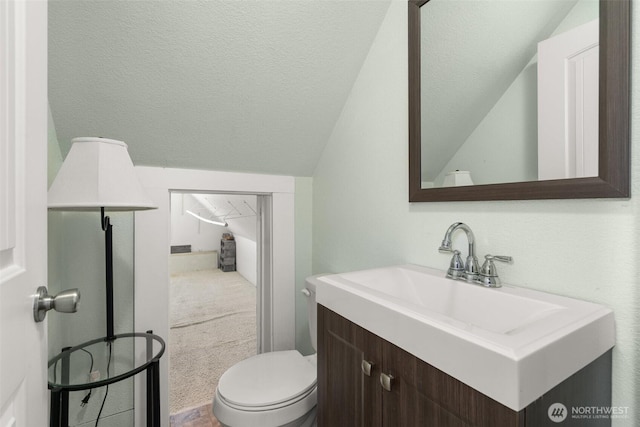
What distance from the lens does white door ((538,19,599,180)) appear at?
0.70 meters

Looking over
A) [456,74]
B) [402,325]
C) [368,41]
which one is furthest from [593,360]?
[368,41]

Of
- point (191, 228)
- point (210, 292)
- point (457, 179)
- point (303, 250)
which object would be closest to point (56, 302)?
point (457, 179)

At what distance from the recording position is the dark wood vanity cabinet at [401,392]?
494mm

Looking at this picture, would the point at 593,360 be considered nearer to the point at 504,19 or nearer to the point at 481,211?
the point at 481,211

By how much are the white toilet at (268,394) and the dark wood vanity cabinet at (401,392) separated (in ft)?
0.85

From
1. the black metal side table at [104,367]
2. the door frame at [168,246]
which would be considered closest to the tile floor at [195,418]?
the door frame at [168,246]

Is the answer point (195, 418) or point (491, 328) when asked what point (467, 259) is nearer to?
point (491, 328)

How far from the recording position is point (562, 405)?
21.0 inches

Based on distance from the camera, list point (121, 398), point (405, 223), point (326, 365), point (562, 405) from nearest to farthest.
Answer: point (562, 405) → point (326, 365) → point (405, 223) → point (121, 398)

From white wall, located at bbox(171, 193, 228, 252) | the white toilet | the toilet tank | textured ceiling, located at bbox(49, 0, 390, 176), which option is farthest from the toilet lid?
white wall, located at bbox(171, 193, 228, 252)

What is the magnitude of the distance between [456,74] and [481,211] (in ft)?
1.72

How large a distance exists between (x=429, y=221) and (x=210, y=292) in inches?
141

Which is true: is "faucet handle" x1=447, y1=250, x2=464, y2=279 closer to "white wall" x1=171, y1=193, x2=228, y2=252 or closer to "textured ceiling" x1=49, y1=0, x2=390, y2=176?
"textured ceiling" x1=49, y1=0, x2=390, y2=176

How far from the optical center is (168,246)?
60.4 inches
